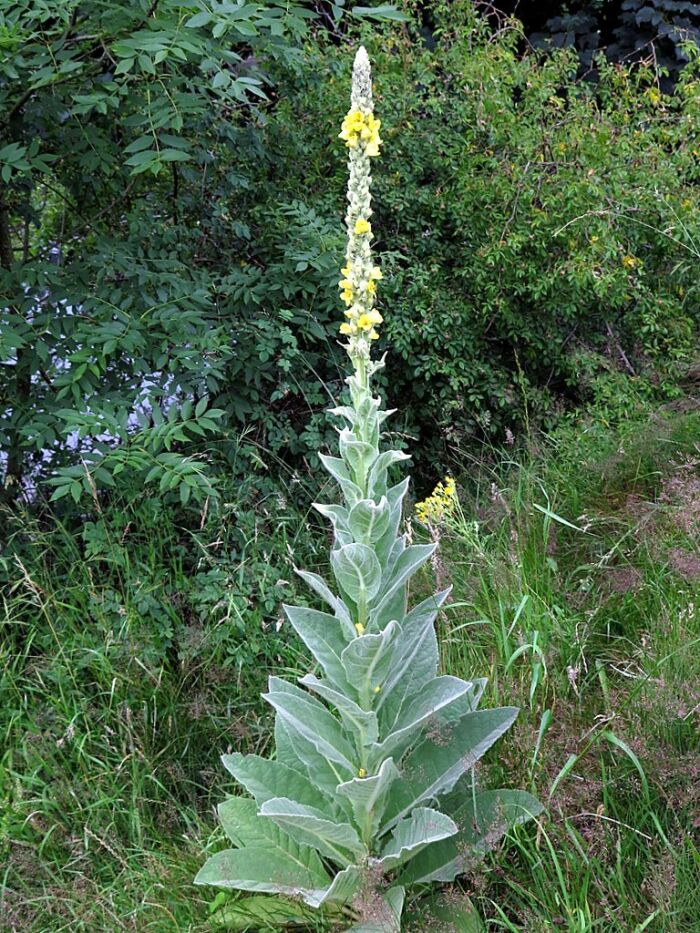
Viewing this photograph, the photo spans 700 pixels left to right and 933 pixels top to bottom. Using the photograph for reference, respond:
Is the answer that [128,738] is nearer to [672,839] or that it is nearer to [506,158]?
[672,839]

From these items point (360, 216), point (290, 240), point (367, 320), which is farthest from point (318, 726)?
point (290, 240)

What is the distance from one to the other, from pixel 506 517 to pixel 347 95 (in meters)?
2.35

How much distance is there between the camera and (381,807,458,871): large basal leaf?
2.07 m

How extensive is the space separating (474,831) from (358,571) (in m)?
0.74

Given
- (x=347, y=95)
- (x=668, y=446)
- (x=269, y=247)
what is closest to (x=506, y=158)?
(x=347, y=95)

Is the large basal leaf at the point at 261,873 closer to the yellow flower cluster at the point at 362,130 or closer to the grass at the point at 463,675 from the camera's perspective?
the grass at the point at 463,675

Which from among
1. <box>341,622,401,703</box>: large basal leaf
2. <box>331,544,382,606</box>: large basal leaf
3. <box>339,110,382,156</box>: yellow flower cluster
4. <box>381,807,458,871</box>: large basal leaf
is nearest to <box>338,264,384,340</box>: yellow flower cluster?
<box>339,110,382,156</box>: yellow flower cluster

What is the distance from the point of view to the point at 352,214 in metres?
2.05

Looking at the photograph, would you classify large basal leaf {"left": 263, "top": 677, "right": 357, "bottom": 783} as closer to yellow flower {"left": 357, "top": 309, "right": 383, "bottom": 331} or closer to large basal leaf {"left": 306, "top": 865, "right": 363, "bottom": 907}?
large basal leaf {"left": 306, "top": 865, "right": 363, "bottom": 907}

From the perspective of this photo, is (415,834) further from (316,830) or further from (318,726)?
(318,726)

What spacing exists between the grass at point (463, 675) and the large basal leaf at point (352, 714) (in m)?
0.41

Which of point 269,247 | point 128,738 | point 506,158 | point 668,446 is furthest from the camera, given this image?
point 506,158

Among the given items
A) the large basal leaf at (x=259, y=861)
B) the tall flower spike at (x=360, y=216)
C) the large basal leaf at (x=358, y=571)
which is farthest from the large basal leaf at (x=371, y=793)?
the tall flower spike at (x=360, y=216)

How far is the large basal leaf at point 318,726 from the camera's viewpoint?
215 cm
